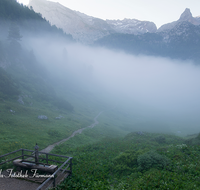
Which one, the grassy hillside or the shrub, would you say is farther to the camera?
the shrub

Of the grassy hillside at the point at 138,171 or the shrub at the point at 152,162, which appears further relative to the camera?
the shrub at the point at 152,162

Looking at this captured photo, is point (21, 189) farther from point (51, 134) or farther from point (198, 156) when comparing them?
point (51, 134)

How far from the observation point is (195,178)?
10.2 m

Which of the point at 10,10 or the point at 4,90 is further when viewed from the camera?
the point at 10,10

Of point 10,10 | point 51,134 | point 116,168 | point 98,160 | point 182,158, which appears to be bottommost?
point 51,134

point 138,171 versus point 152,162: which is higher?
point 152,162

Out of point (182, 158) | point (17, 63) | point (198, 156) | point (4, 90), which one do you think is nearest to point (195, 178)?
point (182, 158)

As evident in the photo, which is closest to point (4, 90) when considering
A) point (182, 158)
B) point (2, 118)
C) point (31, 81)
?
point (2, 118)

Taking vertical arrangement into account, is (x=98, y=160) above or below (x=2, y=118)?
above

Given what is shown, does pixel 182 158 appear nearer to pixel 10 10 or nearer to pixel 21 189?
pixel 21 189

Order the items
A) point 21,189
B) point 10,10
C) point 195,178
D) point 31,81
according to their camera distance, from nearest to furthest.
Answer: point 21,189 < point 195,178 < point 31,81 < point 10,10

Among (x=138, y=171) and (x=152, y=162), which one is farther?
(x=152, y=162)

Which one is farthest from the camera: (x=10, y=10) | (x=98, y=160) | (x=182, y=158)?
(x=10, y=10)

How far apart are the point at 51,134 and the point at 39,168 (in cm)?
1960
